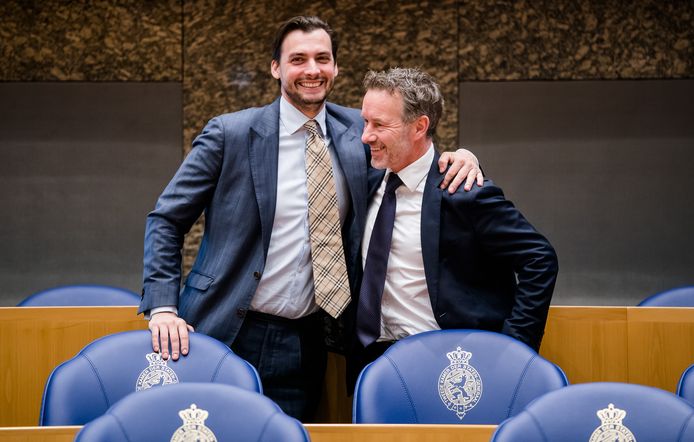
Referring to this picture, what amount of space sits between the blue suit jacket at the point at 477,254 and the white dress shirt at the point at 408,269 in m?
0.04

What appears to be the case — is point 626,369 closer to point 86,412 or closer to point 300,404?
point 300,404

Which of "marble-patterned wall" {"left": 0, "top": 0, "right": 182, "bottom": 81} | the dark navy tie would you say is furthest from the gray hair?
"marble-patterned wall" {"left": 0, "top": 0, "right": 182, "bottom": 81}

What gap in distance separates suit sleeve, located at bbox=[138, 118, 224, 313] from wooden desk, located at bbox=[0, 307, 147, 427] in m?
0.69

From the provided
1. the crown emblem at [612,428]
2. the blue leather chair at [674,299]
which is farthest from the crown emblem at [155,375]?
the blue leather chair at [674,299]

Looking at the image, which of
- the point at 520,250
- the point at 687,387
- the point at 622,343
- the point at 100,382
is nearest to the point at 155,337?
the point at 100,382

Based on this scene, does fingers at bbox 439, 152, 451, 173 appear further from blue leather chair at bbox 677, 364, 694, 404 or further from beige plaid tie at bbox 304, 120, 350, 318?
blue leather chair at bbox 677, 364, 694, 404

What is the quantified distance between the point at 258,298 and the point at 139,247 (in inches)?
105

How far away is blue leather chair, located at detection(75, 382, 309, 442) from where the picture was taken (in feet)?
6.06

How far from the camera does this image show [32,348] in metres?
3.21

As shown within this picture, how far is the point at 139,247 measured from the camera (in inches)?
206

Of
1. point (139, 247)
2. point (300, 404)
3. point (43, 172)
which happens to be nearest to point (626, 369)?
point (300, 404)

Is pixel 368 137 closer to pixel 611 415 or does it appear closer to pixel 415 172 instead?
pixel 415 172

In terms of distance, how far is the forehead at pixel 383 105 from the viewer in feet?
8.62

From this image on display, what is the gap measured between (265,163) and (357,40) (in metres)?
2.49
